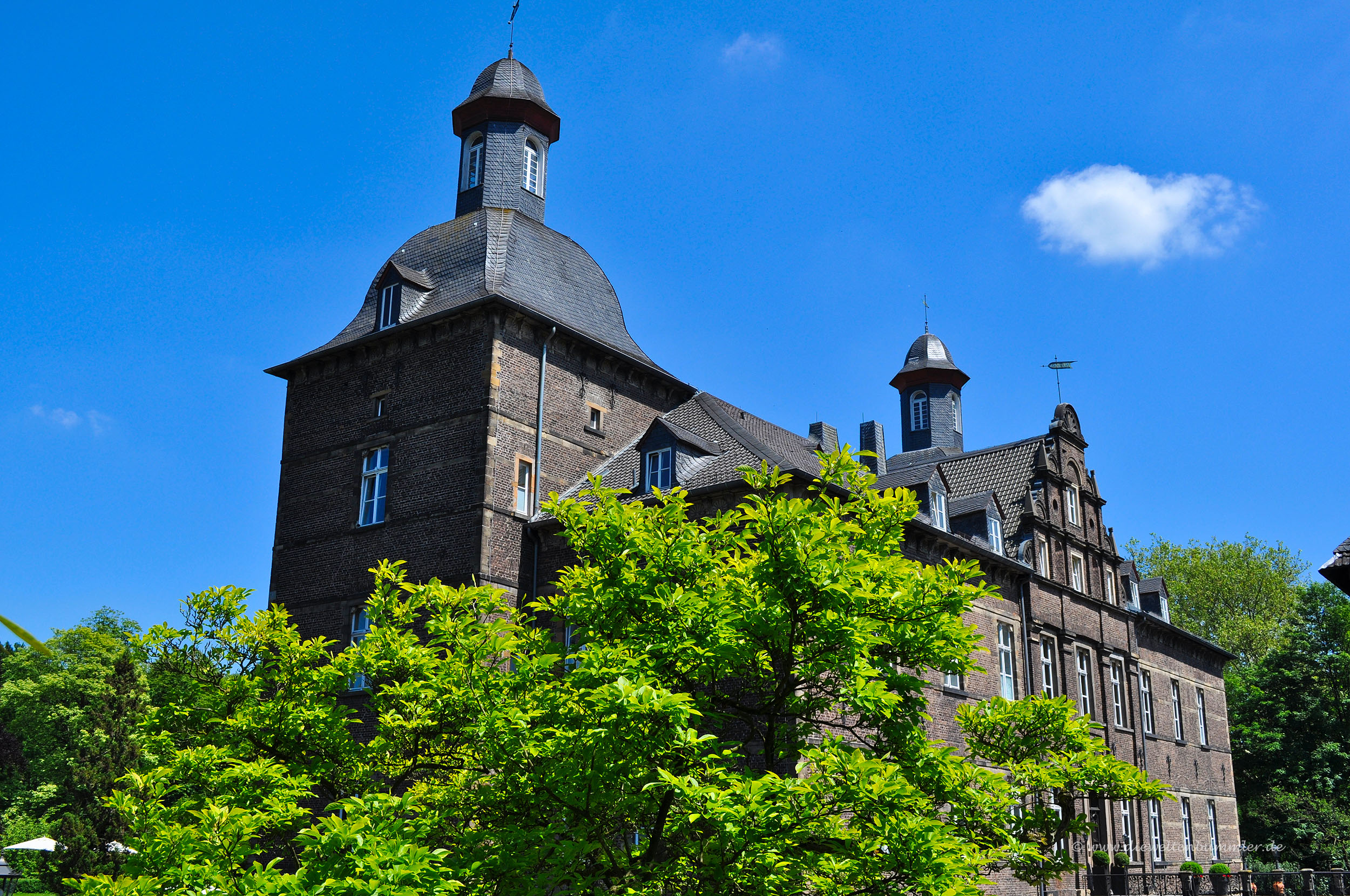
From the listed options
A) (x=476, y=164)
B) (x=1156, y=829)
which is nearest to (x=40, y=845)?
(x=476, y=164)

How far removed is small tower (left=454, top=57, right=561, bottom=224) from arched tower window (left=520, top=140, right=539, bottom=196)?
0.01 meters

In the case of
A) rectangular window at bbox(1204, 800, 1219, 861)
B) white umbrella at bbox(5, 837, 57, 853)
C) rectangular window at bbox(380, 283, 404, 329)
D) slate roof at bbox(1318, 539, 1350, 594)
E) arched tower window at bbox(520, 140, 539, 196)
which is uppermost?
arched tower window at bbox(520, 140, 539, 196)

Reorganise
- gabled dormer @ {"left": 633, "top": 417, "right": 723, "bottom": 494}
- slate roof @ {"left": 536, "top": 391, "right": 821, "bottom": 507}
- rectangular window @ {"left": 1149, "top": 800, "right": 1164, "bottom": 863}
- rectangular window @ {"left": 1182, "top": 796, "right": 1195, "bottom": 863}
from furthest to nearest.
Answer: rectangular window @ {"left": 1182, "top": 796, "right": 1195, "bottom": 863}, rectangular window @ {"left": 1149, "top": 800, "right": 1164, "bottom": 863}, gabled dormer @ {"left": 633, "top": 417, "right": 723, "bottom": 494}, slate roof @ {"left": 536, "top": 391, "right": 821, "bottom": 507}

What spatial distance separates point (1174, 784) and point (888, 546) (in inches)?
1073

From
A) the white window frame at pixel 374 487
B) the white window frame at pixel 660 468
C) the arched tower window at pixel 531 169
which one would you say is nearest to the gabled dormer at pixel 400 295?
the white window frame at pixel 374 487

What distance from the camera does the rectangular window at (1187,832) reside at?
34.9 meters

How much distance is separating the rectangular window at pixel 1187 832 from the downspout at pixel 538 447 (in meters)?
22.9

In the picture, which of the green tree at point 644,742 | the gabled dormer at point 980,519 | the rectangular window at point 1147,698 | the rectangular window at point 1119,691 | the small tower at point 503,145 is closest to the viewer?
the green tree at point 644,742

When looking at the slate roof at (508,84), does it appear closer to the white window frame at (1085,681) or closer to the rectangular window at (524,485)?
the rectangular window at (524,485)

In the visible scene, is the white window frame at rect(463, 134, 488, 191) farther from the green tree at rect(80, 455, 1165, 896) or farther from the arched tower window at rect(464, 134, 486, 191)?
the green tree at rect(80, 455, 1165, 896)

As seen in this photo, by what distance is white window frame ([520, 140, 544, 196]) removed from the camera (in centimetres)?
2897

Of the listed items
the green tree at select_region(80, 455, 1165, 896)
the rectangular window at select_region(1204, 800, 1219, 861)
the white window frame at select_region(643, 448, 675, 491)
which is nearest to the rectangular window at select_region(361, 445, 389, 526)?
the white window frame at select_region(643, 448, 675, 491)

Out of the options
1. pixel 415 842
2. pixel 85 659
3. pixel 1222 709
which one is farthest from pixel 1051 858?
pixel 85 659

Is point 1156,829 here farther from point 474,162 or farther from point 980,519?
point 474,162
